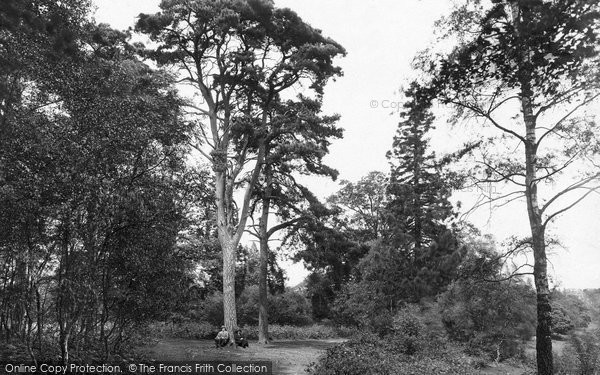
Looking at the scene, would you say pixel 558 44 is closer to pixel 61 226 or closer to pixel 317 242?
pixel 61 226

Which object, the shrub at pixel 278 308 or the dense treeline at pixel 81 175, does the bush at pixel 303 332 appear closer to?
the shrub at pixel 278 308

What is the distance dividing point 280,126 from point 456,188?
10.8 m

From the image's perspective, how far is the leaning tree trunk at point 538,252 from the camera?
10398mm

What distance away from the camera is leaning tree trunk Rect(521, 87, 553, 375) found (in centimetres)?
1040

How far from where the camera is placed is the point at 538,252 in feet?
35.6

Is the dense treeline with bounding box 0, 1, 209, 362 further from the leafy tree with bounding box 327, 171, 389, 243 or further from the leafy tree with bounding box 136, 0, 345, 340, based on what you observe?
the leafy tree with bounding box 327, 171, 389, 243

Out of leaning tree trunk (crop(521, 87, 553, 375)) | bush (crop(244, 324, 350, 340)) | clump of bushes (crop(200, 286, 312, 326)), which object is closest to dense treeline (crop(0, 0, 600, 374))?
leaning tree trunk (crop(521, 87, 553, 375))

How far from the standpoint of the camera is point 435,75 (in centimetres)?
855

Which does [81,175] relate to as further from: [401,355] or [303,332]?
[303,332]

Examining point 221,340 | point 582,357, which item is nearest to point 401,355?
point 582,357

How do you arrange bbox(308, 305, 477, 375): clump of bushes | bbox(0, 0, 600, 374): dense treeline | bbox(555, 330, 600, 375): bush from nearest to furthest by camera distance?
1. bbox(0, 0, 600, 374): dense treeline
2. bbox(308, 305, 477, 375): clump of bushes
3. bbox(555, 330, 600, 375): bush

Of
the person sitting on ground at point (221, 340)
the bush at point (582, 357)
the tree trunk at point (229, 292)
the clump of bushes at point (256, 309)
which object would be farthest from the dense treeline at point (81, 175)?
the clump of bushes at point (256, 309)

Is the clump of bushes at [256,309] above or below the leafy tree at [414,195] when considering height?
below

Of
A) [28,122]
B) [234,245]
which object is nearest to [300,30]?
[234,245]
